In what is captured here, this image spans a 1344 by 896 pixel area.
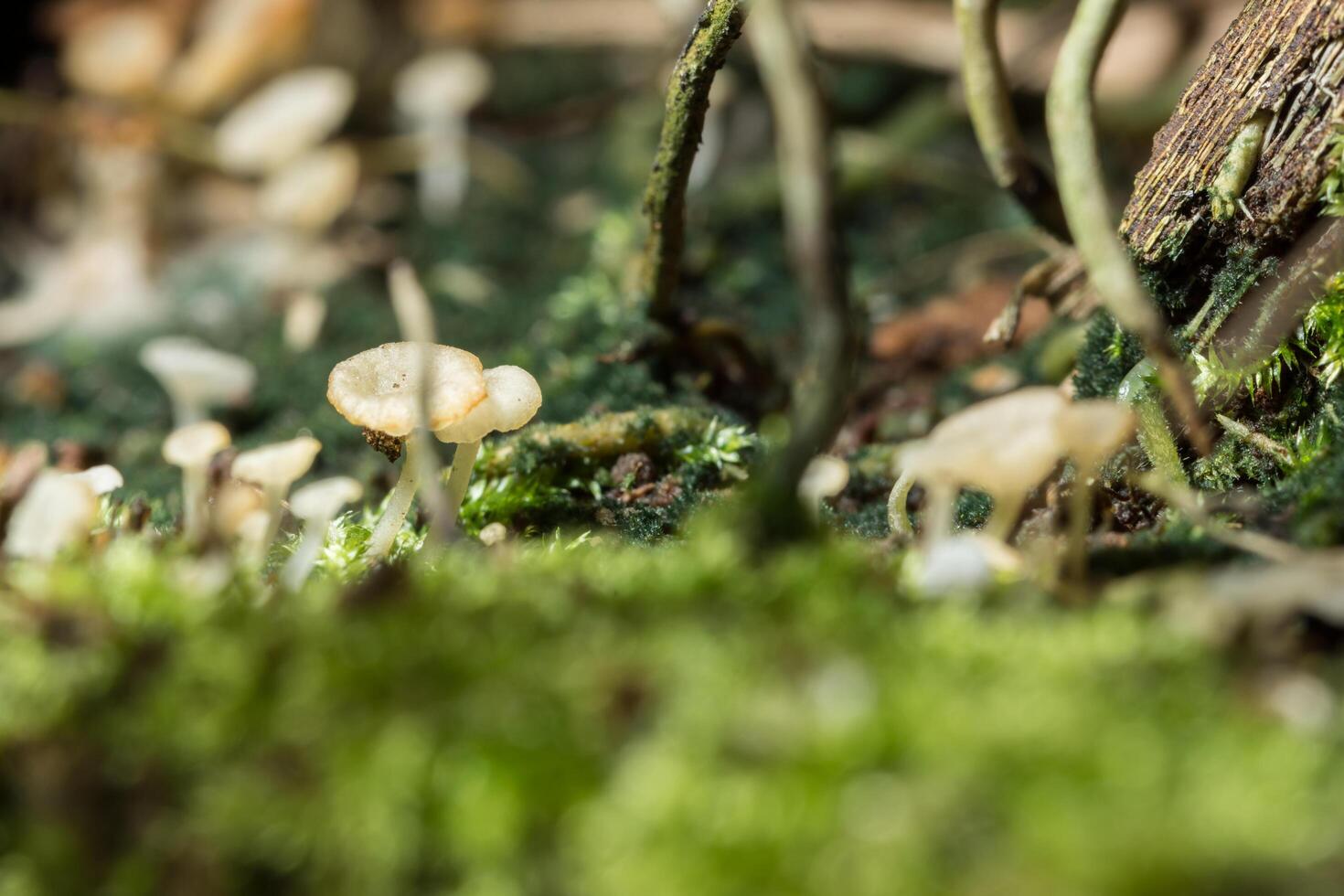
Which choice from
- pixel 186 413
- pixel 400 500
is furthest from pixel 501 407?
pixel 186 413

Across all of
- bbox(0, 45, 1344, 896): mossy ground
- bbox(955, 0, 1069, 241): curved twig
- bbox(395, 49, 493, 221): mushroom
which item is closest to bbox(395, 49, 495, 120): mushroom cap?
bbox(395, 49, 493, 221): mushroom

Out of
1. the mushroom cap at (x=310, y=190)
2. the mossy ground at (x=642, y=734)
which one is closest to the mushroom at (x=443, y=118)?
the mushroom cap at (x=310, y=190)

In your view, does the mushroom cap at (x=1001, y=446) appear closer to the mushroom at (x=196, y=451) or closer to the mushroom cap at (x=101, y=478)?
the mushroom at (x=196, y=451)

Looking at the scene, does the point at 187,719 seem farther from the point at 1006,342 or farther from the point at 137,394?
the point at 137,394

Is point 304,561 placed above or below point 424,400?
below

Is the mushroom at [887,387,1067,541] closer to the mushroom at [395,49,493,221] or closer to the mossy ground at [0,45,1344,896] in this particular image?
the mossy ground at [0,45,1344,896]

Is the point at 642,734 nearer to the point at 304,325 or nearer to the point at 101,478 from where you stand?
the point at 101,478

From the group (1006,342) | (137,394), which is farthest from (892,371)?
(137,394)
